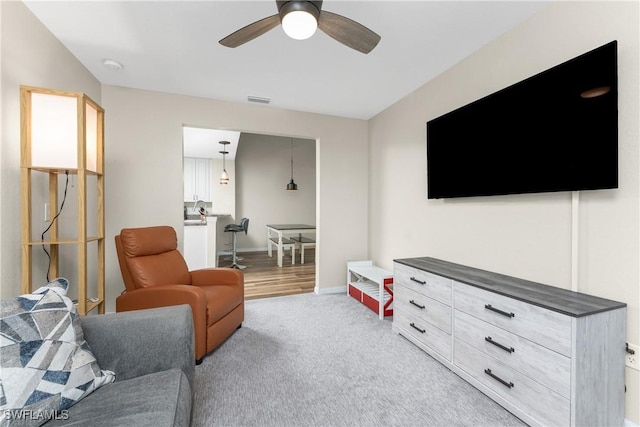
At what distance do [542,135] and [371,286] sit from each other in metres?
2.49

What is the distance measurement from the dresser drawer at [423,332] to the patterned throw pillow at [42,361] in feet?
6.87

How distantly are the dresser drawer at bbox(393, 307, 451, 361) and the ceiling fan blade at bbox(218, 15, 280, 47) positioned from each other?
2.38 m

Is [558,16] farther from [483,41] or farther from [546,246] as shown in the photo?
[546,246]

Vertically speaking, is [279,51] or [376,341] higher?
[279,51]

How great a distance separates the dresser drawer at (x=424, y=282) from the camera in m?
2.13

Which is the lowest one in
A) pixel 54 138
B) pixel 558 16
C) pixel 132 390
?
pixel 132 390

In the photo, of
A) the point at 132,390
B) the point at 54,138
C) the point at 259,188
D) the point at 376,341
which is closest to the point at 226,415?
the point at 132,390

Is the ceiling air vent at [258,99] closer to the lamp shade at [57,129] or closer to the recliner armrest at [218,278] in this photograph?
the lamp shade at [57,129]

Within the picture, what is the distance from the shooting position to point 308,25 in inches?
56.2

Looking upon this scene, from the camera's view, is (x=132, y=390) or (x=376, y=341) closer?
(x=132, y=390)

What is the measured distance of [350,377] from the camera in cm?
201

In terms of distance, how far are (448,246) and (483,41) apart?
1759 mm

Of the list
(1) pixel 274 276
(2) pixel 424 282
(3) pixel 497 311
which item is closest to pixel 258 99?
(2) pixel 424 282

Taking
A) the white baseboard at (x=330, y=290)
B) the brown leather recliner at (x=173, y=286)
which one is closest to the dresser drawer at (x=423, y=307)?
the white baseboard at (x=330, y=290)
